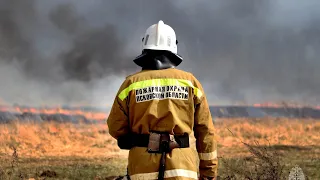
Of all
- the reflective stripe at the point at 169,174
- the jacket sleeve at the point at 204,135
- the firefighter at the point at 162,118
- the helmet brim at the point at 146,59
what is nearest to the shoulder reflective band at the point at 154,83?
the firefighter at the point at 162,118

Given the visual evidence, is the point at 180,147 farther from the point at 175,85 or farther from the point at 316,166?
the point at 316,166

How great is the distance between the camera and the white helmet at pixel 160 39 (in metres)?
4.63

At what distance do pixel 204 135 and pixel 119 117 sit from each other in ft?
2.87

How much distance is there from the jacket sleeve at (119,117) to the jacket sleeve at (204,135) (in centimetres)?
70

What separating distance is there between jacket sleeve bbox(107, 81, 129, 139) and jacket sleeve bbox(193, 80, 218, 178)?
2.30 ft

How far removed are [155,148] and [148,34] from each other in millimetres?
1184

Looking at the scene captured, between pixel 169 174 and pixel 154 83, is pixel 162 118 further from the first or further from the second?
pixel 169 174

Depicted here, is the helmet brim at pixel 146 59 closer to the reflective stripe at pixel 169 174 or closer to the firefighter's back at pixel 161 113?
the firefighter's back at pixel 161 113

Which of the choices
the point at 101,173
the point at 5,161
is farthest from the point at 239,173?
the point at 5,161

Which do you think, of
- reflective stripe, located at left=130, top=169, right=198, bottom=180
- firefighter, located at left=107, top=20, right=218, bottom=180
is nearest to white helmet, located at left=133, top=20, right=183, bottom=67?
firefighter, located at left=107, top=20, right=218, bottom=180

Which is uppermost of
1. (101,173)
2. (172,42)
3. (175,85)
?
(172,42)

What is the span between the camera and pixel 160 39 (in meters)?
4.64

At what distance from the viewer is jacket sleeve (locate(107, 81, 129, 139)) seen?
4.54 metres

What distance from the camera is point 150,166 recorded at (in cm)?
440
